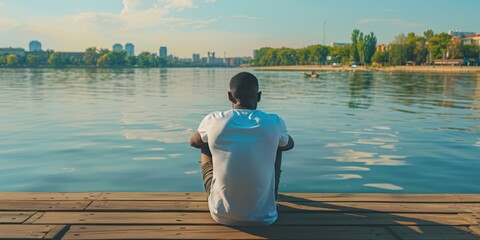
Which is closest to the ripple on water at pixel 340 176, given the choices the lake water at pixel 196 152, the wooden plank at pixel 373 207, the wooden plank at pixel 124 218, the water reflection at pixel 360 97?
the lake water at pixel 196 152

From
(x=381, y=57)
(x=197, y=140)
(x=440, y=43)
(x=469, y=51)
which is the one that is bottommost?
(x=197, y=140)

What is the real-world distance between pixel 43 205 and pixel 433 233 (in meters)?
4.37

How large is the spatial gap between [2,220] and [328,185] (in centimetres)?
642

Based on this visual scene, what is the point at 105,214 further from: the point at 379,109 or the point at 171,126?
the point at 379,109

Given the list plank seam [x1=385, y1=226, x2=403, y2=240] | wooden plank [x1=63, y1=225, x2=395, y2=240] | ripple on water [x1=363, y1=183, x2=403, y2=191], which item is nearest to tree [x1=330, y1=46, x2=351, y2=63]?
ripple on water [x1=363, y1=183, x2=403, y2=191]

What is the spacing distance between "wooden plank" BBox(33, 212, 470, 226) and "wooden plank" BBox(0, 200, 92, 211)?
164 millimetres

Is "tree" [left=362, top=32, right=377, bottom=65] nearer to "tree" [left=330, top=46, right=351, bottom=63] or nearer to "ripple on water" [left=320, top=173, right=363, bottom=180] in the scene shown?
"tree" [left=330, top=46, right=351, bottom=63]

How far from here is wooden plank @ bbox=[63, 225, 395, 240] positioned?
4.16 metres

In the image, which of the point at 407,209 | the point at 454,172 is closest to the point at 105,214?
the point at 407,209

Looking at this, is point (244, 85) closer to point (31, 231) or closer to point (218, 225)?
point (218, 225)

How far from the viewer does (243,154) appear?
4.00m

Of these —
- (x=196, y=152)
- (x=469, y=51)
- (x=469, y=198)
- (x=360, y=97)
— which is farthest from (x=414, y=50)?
(x=469, y=198)

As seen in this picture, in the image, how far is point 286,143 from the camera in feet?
14.2

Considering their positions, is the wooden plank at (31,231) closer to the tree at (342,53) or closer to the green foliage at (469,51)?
the green foliage at (469,51)
